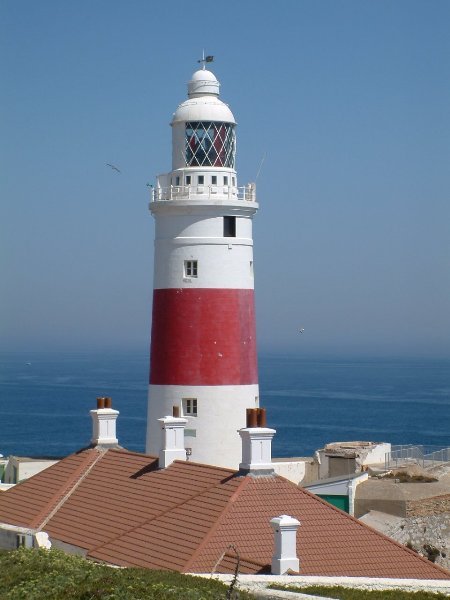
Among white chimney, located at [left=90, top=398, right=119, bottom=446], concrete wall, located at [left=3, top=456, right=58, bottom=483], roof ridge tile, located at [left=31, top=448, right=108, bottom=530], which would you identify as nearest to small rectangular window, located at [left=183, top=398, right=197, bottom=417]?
white chimney, located at [left=90, top=398, right=119, bottom=446]

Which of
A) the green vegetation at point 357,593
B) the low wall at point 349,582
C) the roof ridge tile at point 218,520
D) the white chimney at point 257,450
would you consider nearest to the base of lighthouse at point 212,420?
the white chimney at point 257,450

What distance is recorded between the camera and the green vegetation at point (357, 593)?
635 inches

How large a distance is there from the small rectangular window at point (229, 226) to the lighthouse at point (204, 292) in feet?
0.07

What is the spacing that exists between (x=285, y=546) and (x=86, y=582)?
3.28 metres

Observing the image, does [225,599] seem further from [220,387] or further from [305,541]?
[220,387]

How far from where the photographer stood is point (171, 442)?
23.3 m

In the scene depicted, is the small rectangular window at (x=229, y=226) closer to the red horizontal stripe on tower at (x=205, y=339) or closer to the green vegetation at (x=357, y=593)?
the red horizontal stripe on tower at (x=205, y=339)

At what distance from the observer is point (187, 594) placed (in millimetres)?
15164

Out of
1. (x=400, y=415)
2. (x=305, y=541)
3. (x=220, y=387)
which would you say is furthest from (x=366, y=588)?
(x=400, y=415)

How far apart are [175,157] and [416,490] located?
30.4 ft

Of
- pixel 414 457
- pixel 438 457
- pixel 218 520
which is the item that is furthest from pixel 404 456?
pixel 218 520

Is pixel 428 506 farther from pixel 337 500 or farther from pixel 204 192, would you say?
pixel 204 192

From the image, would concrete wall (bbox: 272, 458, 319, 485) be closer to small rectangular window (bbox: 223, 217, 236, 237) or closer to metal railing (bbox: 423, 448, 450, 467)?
metal railing (bbox: 423, 448, 450, 467)

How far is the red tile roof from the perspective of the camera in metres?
19.3
